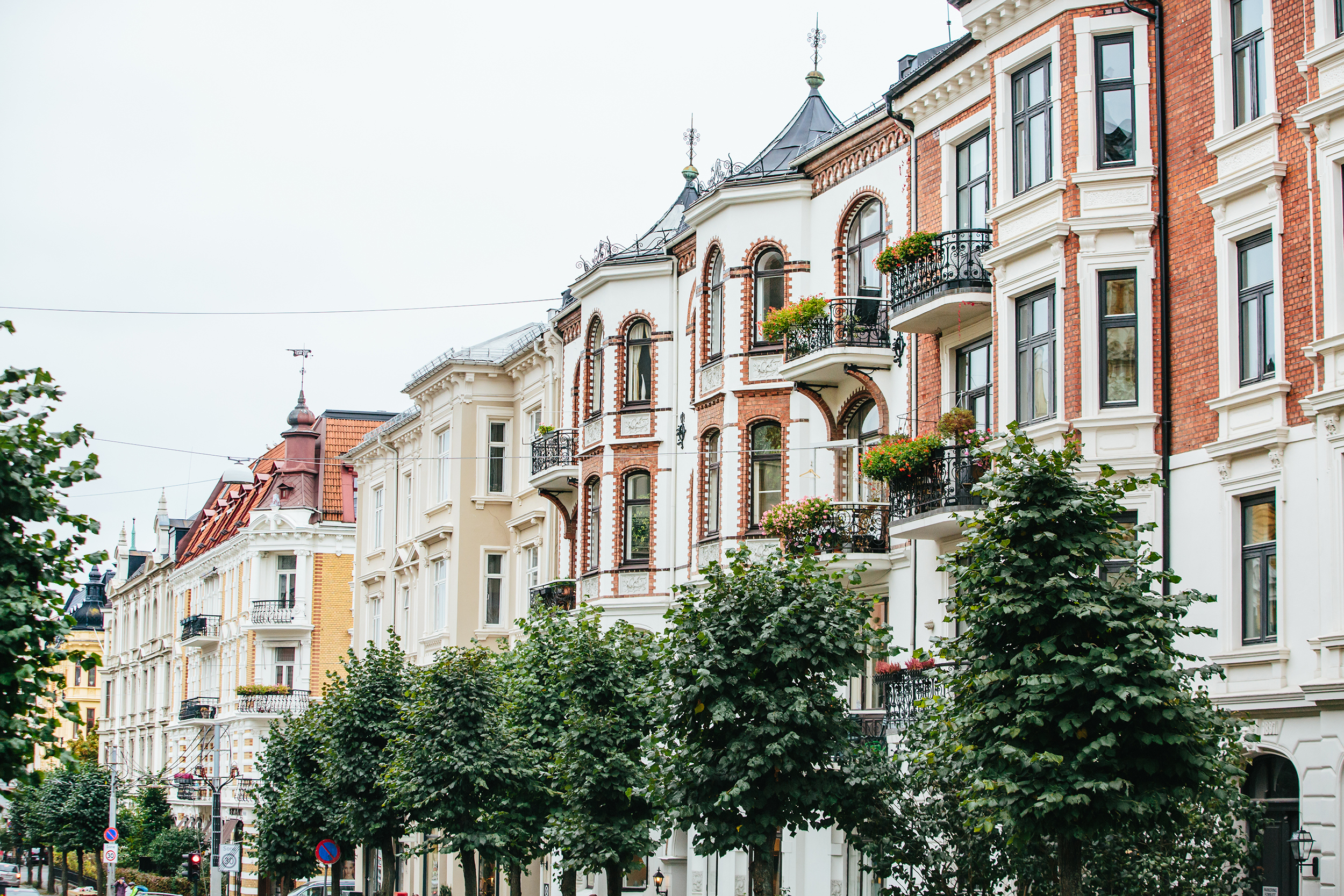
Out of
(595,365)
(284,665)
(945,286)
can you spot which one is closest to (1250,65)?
(945,286)

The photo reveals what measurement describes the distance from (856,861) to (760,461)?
7762 mm

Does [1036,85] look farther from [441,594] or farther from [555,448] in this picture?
[441,594]

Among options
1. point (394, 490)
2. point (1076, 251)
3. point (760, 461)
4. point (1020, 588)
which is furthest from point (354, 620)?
point (1020, 588)

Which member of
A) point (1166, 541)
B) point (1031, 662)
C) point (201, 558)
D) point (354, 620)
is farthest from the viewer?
point (201, 558)

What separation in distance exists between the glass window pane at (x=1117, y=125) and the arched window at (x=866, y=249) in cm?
701

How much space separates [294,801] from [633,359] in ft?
44.4

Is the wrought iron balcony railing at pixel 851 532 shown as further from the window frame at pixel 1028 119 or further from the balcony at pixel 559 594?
the balcony at pixel 559 594

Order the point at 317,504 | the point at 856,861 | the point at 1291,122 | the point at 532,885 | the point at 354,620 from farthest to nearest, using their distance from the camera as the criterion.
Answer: the point at 317,504, the point at 354,620, the point at 532,885, the point at 856,861, the point at 1291,122

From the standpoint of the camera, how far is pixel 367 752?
35.5 m

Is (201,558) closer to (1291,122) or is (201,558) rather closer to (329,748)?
(329,748)

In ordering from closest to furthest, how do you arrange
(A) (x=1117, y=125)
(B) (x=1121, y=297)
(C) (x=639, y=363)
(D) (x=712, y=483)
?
(B) (x=1121, y=297), (A) (x=1117, y=125), (D) (x=712, y=483), (C) (x=639, y=363)

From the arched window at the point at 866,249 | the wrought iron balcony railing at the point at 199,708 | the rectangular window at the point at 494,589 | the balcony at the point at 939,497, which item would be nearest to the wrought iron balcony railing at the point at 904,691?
the balcony at the point at 939,497

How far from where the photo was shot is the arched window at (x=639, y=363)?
36656 millimetres

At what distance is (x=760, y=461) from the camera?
32188 millimetres
